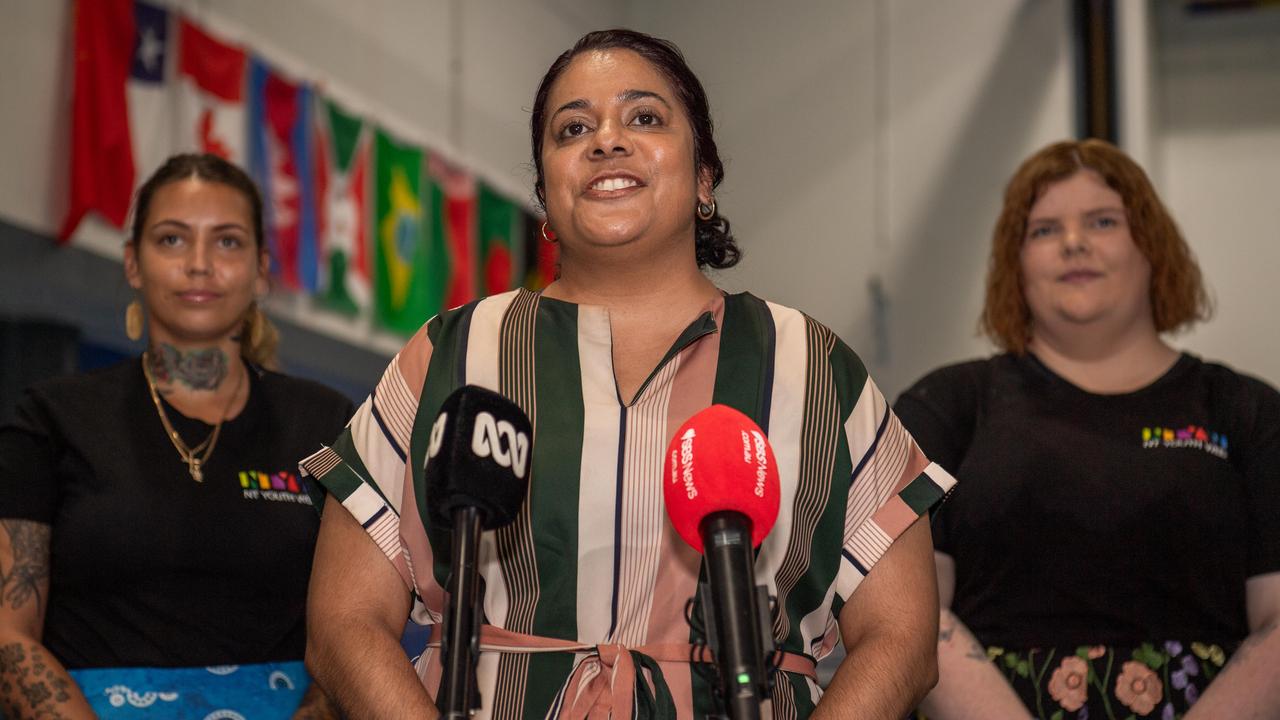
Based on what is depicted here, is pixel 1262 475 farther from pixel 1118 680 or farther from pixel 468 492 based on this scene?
pixel 468 492

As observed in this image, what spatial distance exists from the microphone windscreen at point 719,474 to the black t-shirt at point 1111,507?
1260 millimetres

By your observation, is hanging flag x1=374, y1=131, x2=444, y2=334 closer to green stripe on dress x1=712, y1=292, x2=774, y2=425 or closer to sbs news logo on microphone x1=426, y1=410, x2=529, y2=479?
green stripe on dress x1=712, y1=292, x2=774, y2=425

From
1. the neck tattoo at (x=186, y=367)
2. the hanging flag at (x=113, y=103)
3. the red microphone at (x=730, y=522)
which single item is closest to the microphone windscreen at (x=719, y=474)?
the red microphone at (x=730, y=522)

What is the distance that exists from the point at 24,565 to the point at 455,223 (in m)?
5.21

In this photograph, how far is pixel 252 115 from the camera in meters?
6.11

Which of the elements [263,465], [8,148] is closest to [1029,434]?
[263,465]

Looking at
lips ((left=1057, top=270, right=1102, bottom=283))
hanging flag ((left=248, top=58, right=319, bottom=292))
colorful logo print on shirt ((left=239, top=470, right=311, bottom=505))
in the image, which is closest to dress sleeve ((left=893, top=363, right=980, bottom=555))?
lips ((left=1057, top=270, right=1102, bottom=283))

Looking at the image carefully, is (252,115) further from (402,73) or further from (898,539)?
(898,539)

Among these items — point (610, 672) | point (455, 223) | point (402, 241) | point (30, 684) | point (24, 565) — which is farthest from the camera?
point (455, 223)

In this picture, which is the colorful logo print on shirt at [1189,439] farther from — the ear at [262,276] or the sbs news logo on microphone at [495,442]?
the ear at [262,276]

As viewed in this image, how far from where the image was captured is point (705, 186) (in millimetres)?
2082

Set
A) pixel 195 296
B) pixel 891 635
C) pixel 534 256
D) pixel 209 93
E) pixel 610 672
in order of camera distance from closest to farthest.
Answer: pixel 610 672
pixel 891 635
pixel 195 296
pixel 209 93
pixel 534 256

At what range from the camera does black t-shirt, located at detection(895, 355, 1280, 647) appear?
2.41 metres

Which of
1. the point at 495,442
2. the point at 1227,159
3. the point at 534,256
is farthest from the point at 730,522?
the point at 534,256
